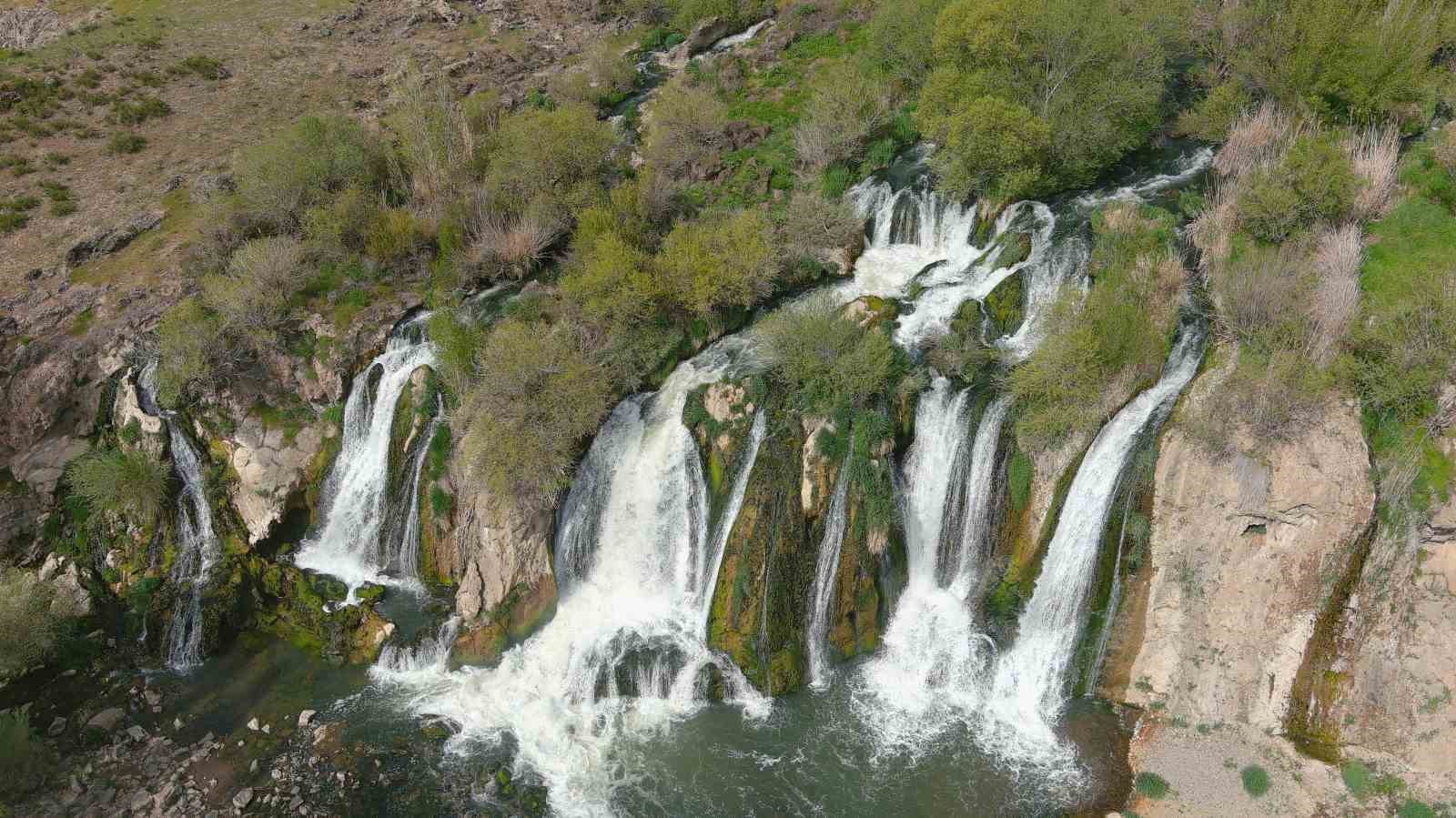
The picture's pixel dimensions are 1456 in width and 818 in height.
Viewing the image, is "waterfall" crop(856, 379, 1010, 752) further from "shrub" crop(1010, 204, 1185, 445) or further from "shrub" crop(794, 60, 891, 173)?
"shrub" crop(794, 60, 891, 173)

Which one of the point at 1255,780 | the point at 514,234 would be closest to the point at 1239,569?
the point at 1255,780

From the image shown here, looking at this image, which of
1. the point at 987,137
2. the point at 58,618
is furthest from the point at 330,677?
the point at 987,137

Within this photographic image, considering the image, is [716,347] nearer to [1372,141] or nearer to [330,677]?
[330,677]

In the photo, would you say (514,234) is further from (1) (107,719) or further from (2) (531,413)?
(1) (107,719)

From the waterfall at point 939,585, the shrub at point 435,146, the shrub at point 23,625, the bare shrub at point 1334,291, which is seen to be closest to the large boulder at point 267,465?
the shrub at point 23,625

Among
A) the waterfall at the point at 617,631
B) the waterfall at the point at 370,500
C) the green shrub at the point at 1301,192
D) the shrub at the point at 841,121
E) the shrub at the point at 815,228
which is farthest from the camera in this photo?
the shrub at the point at 841,121

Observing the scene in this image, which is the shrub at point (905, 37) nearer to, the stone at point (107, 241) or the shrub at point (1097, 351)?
the shrub at point (1097, 351)
